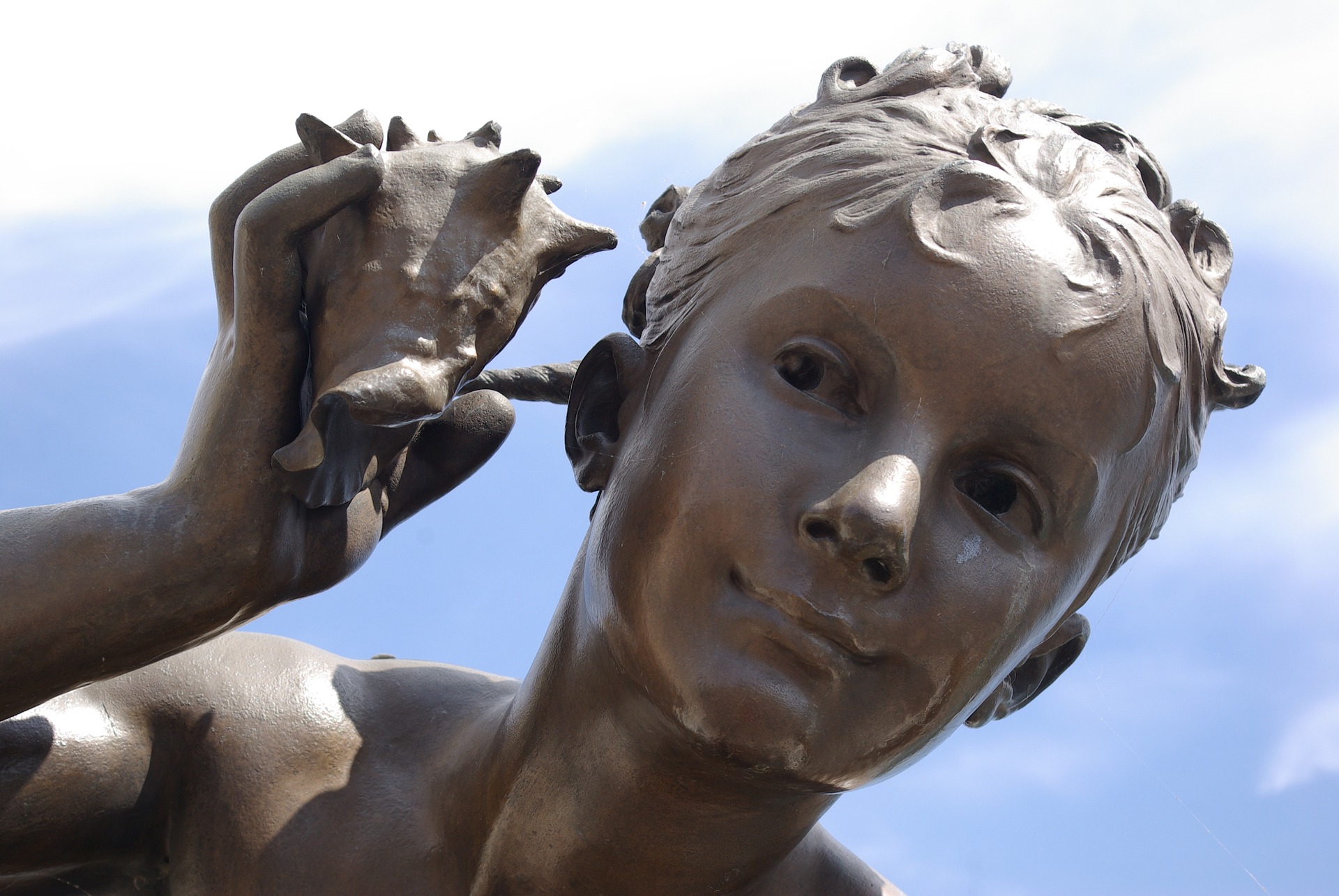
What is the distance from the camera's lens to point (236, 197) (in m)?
3.15

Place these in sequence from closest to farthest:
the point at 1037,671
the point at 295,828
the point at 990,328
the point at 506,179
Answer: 1. the point at 990,328
2. the point at 506,179
3. the point at 295,828
4. the point at 1037,671

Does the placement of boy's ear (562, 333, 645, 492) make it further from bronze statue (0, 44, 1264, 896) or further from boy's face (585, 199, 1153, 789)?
boy's face (585, 199, 1153, 789)

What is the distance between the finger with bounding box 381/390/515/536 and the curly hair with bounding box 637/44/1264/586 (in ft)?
1.30

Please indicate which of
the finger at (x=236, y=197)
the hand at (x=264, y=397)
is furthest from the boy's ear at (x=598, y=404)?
the finger at (x=236, y=197)

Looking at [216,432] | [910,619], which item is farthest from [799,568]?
[216,432]

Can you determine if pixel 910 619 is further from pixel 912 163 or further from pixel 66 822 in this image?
pixel 66 822

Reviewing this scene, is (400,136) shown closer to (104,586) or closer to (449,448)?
(449,448)

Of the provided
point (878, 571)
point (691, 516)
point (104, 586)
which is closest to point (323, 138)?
point (104, 586)

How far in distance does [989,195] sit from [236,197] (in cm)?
155

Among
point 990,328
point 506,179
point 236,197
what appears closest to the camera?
point 990,328

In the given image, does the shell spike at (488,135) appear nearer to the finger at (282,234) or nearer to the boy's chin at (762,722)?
the finger at (282,234)

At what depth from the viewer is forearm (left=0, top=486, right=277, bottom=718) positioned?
111 inches

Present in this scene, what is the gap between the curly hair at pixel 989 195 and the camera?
3004 millimetres

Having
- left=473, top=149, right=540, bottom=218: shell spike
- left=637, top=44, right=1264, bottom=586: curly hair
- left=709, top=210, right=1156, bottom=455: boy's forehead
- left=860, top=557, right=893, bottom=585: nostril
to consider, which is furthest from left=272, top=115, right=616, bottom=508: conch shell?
left=860, top=557, right=893, bottom=585: nostril
